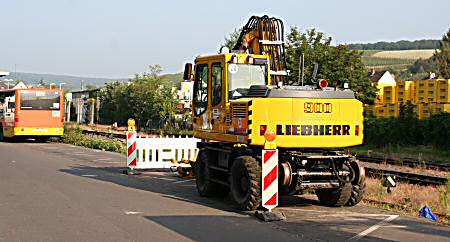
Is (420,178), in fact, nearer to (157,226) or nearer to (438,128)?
(157,226)

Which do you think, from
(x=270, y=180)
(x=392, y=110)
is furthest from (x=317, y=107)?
(x=392, y=110)

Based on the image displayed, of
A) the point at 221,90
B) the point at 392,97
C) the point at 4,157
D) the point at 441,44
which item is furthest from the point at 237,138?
the point at 441,44

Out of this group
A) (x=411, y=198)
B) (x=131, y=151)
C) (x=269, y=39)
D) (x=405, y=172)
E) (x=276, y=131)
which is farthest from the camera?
(x=405, y=172)

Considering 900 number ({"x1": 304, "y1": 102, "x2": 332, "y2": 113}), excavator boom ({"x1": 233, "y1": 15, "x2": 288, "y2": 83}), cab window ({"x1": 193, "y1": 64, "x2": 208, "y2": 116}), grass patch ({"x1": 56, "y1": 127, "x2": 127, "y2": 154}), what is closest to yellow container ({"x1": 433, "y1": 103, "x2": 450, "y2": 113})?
grass patch ({"x1": 56, "y1": 127, "x2": 127, "y2": 154})

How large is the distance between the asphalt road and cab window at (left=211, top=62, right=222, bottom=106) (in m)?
2.15

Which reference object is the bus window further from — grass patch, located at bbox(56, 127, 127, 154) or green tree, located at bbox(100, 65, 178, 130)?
green tree, located at bbox(100, 65, 178, 130)

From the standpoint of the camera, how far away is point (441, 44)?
73.0m

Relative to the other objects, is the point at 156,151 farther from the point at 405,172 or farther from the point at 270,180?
the point at 270,180

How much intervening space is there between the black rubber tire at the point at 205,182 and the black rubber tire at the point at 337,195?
2.24 m

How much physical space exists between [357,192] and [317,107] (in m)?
1.96

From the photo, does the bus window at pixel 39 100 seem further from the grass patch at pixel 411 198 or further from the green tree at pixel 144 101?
the grass patch at pixel 411 198

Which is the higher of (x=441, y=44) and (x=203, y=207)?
Result: (x=441, y=44)

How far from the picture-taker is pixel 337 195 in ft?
41.6

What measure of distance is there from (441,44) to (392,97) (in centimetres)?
3575
